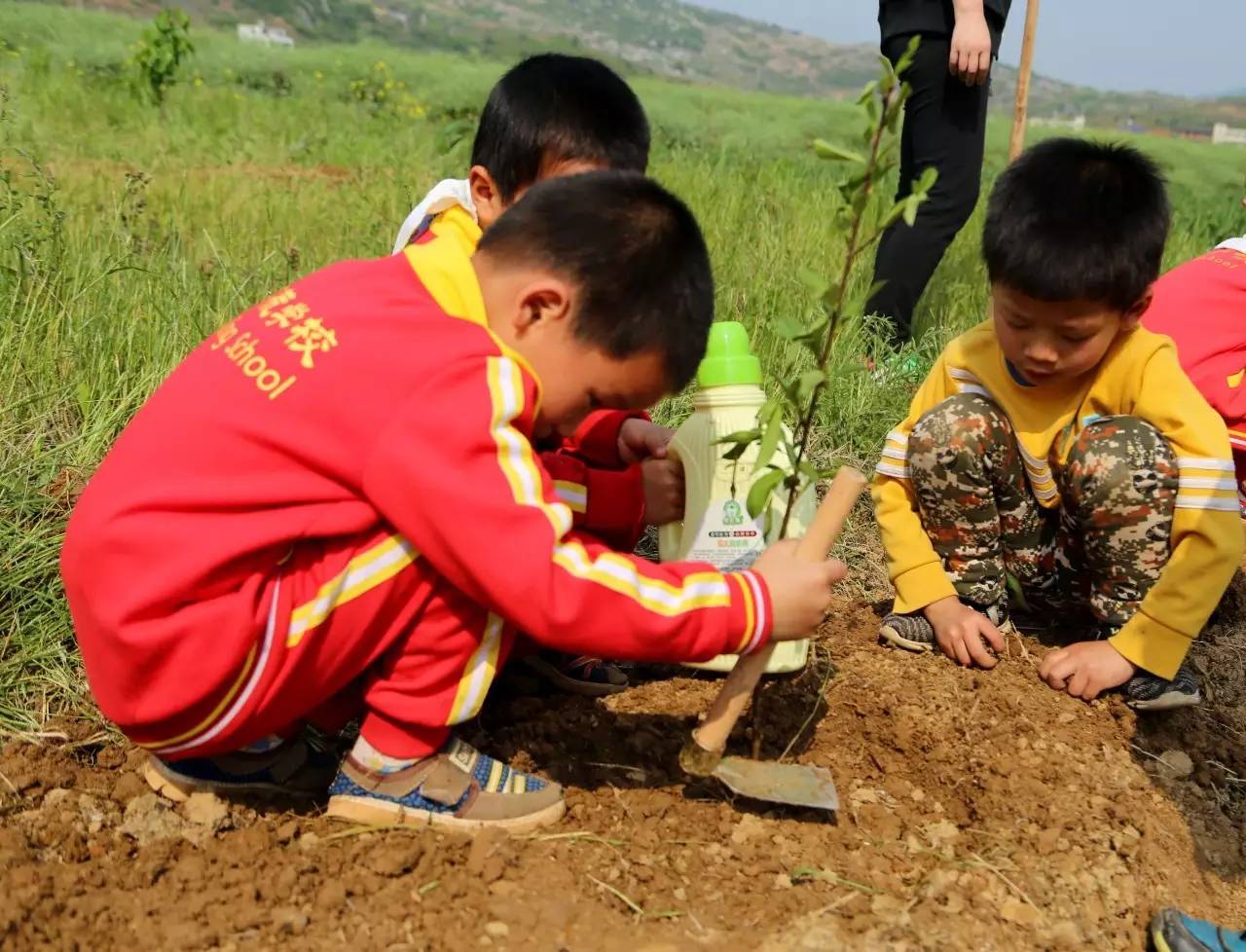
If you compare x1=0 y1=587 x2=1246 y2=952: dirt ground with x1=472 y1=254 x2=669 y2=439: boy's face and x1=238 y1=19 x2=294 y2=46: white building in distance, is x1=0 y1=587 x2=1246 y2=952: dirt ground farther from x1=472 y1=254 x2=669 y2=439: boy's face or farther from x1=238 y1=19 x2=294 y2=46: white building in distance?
x1=238 y1=19 x2=294 y2=46: white building in distance

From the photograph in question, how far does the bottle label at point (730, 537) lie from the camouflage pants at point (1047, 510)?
44 cm

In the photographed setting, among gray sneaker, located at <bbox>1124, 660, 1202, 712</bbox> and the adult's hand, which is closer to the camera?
→ gray sneaker, located at <bbox>1124, 660, 1202, 712</bbox>

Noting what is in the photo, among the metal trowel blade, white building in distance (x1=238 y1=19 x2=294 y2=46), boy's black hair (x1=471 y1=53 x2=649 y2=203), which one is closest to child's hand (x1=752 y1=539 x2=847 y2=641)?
the metal trowel blade

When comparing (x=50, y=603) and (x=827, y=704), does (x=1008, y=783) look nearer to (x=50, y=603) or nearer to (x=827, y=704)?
(x=827, y=704)

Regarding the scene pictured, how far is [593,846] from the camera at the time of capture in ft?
5.36

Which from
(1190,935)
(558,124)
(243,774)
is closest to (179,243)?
(558,124)

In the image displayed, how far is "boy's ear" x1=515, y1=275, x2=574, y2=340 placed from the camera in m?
1.45

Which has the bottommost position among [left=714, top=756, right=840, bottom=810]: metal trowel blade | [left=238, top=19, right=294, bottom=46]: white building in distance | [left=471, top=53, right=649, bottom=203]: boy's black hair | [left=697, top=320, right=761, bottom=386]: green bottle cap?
[left=714, top=756, right=840, bottom=810]: metal trowel blade

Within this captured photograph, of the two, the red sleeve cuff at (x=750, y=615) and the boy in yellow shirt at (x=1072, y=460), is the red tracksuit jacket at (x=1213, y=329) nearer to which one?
the boy in yellow shirt at (x=1072, y=460)

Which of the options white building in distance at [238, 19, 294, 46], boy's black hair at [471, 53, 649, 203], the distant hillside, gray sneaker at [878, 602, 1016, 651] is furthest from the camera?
the distant hillside

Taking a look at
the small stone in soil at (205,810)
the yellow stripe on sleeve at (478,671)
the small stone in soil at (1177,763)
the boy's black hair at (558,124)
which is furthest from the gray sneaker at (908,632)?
the small stone in soil at (205,810)

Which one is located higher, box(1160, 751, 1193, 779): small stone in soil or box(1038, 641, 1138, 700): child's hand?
box(1038, 641, 1138, 700): child's hand

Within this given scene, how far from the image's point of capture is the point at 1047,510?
2307 mm

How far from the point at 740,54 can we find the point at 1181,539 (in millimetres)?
106756
